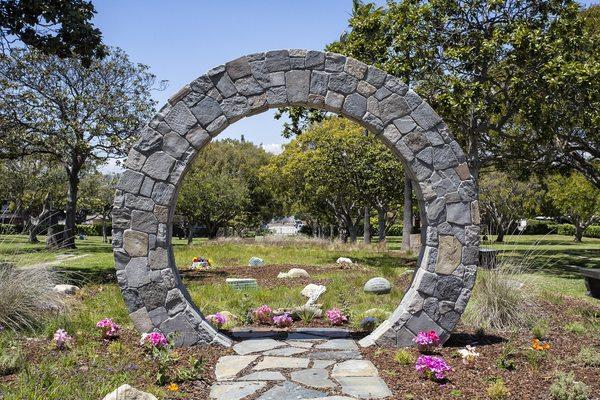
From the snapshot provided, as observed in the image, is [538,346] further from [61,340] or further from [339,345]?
[61,340]

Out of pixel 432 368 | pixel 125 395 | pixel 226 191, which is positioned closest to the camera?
A: pixel 125 395

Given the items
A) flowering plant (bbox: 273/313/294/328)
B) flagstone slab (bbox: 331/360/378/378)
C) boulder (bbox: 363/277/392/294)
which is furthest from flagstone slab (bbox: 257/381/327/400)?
boulder (bbox: 363/277/392/294)

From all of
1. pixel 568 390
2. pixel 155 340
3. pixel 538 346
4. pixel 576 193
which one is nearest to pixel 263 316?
pixel 155 340

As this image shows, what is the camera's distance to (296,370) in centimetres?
506

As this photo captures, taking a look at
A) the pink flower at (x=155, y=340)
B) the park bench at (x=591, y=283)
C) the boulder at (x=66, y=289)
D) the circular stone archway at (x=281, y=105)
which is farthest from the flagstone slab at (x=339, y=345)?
the park bench at (x=591, y=283)

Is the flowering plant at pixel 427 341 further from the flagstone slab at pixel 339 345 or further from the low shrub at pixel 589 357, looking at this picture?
the low shrub at pixel 589 357

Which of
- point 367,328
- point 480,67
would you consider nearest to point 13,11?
point 367,328

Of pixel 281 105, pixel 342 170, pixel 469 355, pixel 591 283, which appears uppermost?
pixel 342 170

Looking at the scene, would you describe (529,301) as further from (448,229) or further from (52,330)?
(52,330)

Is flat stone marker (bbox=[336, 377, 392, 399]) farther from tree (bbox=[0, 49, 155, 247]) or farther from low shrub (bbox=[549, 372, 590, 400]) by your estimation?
tree (bbox=[0, 49, 155, 247])

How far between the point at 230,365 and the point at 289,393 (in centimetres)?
93

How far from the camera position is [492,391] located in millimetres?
4301

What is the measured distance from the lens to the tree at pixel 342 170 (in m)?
21.3

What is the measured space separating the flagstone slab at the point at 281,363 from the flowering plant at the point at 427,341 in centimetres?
111
